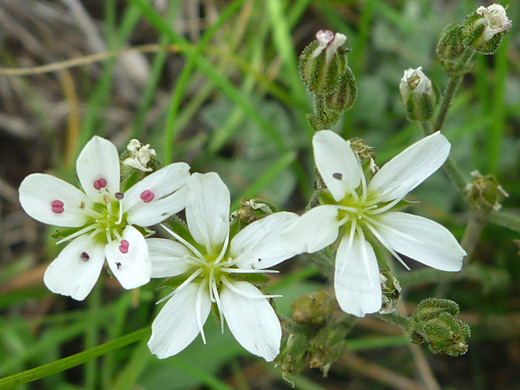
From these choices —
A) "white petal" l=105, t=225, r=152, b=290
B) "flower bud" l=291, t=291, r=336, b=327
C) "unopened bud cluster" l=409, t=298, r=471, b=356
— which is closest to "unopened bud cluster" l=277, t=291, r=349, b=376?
"flower bud" l=291, t=291, r=336, b=327

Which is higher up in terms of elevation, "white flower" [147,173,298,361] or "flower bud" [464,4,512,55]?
"flower bud" [464,4,512,55]

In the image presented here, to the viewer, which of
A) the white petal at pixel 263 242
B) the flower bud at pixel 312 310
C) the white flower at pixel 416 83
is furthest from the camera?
the white flower at pixel 416 83

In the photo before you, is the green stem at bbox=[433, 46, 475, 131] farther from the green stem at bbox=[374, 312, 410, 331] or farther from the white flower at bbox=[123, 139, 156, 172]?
the white flower at bbox=[123, 139, 156, 172]

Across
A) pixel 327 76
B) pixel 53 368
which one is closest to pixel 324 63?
pixel 327 76

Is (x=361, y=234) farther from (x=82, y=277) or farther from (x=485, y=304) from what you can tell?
(x=485, y=304)

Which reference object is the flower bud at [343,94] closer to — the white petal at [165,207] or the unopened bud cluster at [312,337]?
the white petal at [165,207]

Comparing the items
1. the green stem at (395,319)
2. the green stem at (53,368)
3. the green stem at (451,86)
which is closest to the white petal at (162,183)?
the green stem at (53,368)
